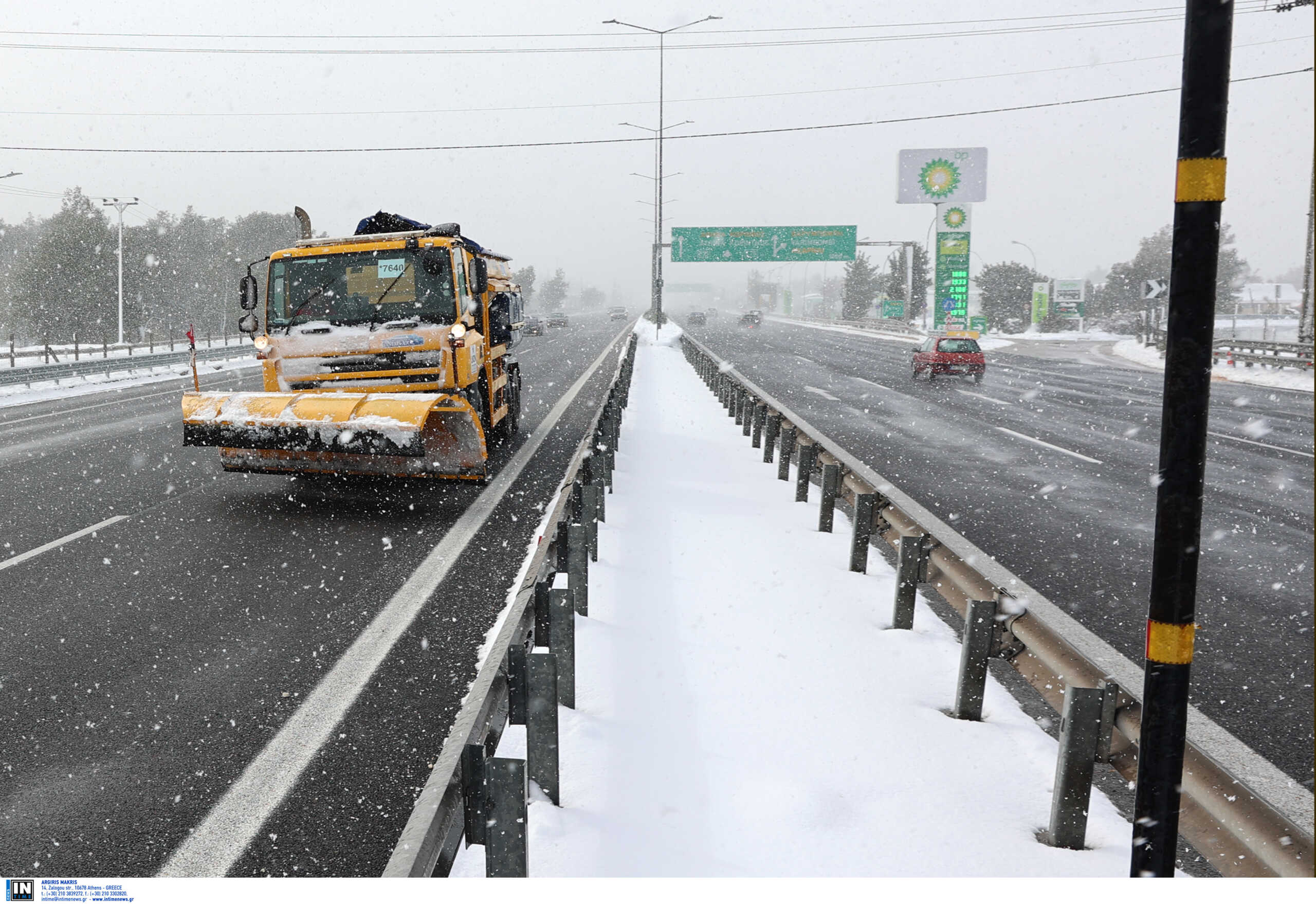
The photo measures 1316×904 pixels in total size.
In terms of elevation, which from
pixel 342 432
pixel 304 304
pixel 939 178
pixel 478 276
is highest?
pixel 939 178

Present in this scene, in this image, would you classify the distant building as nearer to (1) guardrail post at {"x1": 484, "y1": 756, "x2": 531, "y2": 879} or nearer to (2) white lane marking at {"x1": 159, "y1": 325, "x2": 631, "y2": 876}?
(2) white lane marking at {"x1": 159, "y1": 325, "x2": 631, "y2": 876}

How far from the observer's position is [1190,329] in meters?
2.23

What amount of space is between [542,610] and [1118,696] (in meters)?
2.43

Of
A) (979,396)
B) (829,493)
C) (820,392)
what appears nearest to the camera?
(829,493)

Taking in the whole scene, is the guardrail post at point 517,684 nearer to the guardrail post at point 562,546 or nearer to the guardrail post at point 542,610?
the guardrail post at point 542,610

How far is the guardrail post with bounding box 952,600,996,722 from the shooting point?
4184 mm

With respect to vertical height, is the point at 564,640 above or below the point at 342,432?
below

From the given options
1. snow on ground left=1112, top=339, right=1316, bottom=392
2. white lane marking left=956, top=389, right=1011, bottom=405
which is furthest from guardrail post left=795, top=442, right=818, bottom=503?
snow on ground left=1112, top=339, right=1316, bottom=392

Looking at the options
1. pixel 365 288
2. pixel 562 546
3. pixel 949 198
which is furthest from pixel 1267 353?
pixel 562 546

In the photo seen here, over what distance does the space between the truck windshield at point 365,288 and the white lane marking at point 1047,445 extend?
8.75m

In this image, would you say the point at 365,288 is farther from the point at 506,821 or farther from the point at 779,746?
the point at 506,821

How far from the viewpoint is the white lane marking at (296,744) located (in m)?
3.29

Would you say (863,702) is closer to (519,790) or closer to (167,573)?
(519,790)

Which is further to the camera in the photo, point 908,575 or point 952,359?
point 952,359
